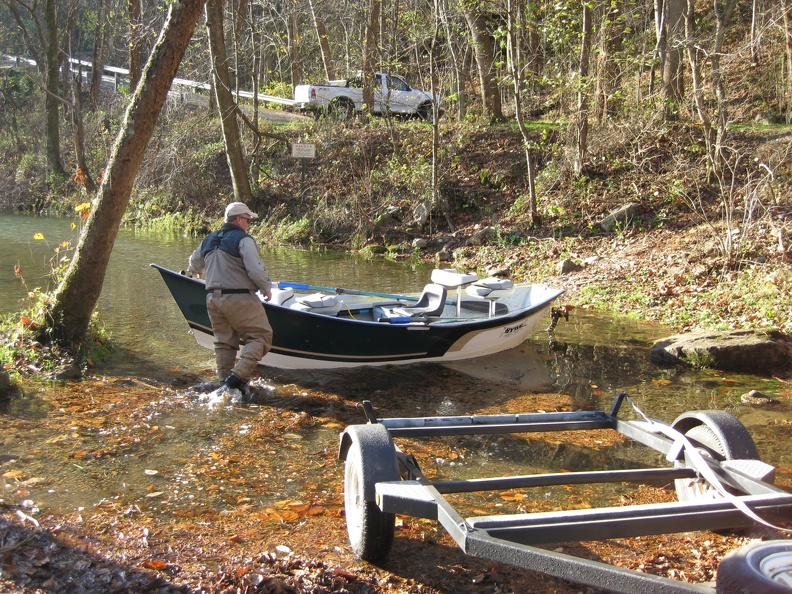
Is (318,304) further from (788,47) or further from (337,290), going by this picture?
(788,47)

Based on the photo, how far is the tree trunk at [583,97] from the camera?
16828 millimetres

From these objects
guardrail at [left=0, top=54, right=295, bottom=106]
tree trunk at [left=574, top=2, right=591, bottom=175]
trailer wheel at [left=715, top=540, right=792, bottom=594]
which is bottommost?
trailer wheel at [left=715, top=540, right=792, bottom=594]

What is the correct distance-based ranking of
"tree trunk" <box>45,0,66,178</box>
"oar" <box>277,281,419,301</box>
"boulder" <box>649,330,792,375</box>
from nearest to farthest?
"boulder" <box>649,330,792,375</box> → "oar" <box>277,281,419,301</box> → "tree trunk" <box>45,0,66,178</box>

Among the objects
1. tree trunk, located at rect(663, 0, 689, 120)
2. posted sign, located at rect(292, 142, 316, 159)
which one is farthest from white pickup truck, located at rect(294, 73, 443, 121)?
tree trunk, located at rect(663, 0, 689, 120)

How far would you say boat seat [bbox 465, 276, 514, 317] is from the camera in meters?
10.3

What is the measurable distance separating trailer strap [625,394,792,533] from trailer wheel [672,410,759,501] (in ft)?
0.45

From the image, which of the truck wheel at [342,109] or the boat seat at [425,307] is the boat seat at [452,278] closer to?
the boat seat at [425,307]

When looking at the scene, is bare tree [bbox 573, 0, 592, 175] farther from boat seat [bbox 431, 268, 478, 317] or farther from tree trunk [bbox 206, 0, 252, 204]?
tree trunk [bbox 206, 0, 252, 204]

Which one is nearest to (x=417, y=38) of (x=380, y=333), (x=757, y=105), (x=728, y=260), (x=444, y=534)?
(x=757, y=105)

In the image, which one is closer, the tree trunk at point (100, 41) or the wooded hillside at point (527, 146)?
the wooded hillside at point (527, 146)

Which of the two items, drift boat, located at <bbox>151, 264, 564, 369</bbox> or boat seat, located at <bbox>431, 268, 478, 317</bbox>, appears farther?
boat seat, located at <bbox>431, 268, 478, 317</bbox>

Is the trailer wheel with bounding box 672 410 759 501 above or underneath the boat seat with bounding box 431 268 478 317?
underneath

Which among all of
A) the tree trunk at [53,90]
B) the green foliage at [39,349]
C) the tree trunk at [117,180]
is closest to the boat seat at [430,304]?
the tree trunk at [117,180]

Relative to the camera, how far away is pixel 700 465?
4.17 meters
